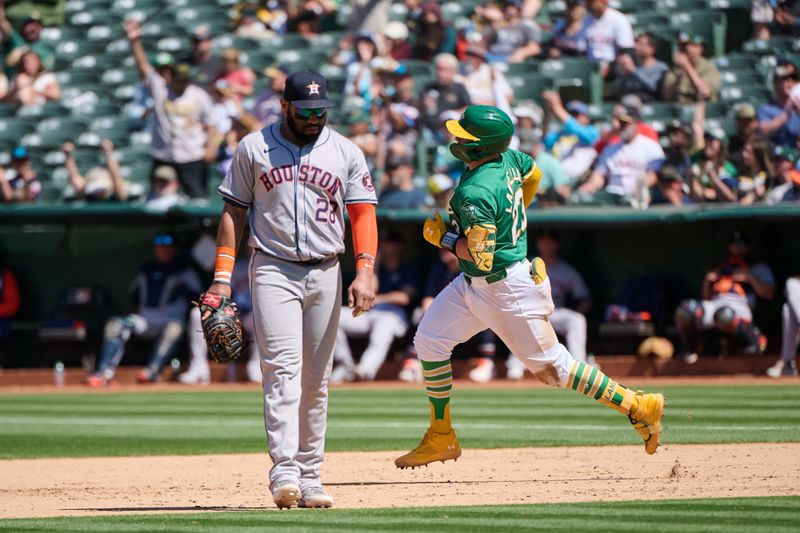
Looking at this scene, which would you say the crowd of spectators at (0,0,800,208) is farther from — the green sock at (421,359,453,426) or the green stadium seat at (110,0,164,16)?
the green sock at (421,359,453,426)

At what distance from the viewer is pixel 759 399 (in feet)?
36.4

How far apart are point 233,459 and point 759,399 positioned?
15.7 ft

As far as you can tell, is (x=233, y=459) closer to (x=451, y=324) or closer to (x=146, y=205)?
(x=451, y=324)

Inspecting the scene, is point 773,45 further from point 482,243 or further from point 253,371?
point 482,243

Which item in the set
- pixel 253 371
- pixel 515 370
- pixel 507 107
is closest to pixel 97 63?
pixel 253 371

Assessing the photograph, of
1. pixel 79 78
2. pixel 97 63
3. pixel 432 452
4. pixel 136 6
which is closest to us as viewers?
pixel 432 452

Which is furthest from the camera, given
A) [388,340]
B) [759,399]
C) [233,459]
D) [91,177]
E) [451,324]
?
[91,177]

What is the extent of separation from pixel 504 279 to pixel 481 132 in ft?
2.33

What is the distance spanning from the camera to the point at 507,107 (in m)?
15.5

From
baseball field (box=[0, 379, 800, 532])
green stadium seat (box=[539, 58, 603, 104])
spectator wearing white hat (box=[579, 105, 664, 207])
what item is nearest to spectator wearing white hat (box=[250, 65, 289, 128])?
green stadium seat (box=[539, 58, 603, 104])

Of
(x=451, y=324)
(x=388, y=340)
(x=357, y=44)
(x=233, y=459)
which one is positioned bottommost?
(x=388, y=340)

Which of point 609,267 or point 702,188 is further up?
point 702,188

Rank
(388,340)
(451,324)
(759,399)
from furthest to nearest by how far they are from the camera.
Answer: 1. (388,340)
2. (759,399)
3. (451,324)

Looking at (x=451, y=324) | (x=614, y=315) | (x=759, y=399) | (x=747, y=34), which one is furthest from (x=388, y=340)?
(x=451, y=324)
